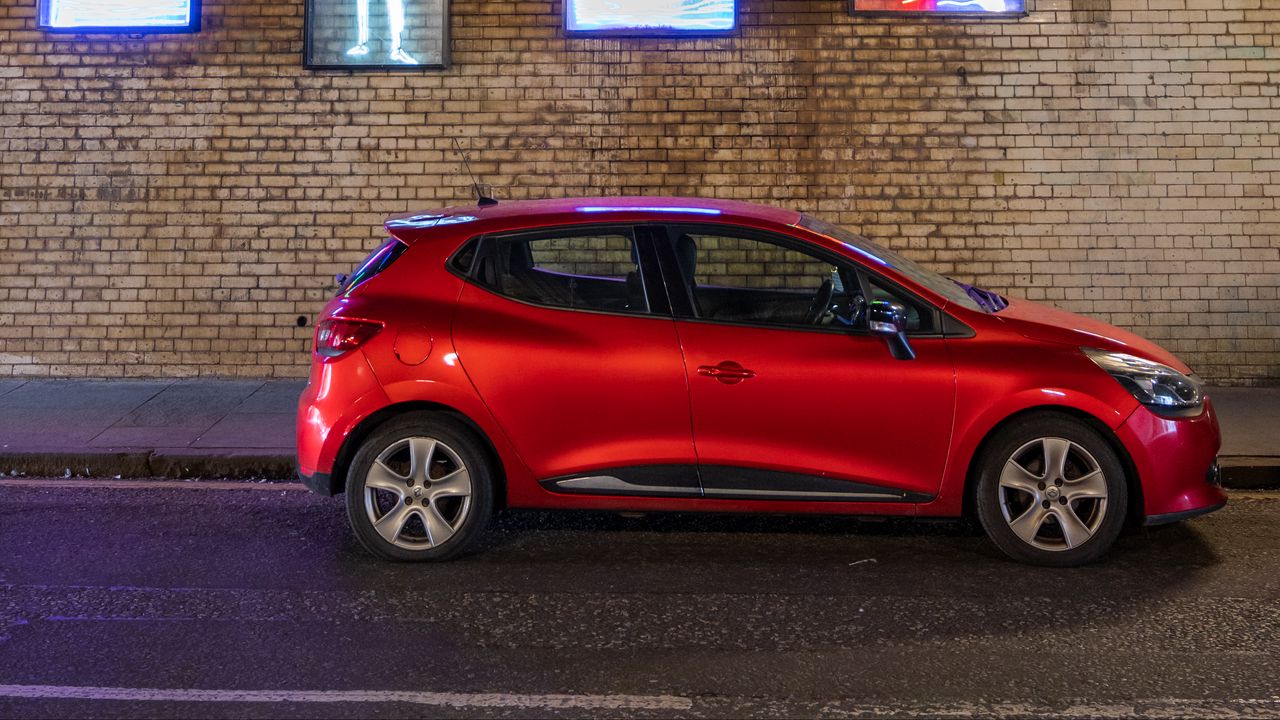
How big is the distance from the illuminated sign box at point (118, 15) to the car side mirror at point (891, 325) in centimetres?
742

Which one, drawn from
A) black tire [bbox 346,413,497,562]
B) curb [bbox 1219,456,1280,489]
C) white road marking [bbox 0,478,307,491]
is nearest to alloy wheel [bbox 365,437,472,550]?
black tire [bbox 346,413,497,562]

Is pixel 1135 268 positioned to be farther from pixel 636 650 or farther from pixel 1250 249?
pixel 636 650

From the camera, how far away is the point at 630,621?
15.4 feet

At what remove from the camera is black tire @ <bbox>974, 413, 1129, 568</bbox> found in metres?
5.30

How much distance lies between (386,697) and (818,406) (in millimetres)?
2297

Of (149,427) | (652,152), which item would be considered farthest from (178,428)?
(652,152)

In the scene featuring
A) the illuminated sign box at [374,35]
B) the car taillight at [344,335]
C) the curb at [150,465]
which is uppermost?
the illuminated sign box at [374,35]

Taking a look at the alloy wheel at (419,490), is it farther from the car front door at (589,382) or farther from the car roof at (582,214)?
the car roof at (582,214)

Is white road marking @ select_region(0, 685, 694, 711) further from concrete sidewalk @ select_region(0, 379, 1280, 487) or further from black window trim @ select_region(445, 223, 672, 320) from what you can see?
concrete sidewalk @ select_region(0, 379, 1280, 487)

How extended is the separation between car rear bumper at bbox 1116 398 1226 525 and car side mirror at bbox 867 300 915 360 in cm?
98

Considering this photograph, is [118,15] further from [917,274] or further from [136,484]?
[917,274]

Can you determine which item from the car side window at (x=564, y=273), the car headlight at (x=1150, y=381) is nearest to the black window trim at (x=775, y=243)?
the car side window at (x=564, y=273)

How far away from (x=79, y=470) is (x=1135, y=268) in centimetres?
820

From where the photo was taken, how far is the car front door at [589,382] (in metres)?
5.37
